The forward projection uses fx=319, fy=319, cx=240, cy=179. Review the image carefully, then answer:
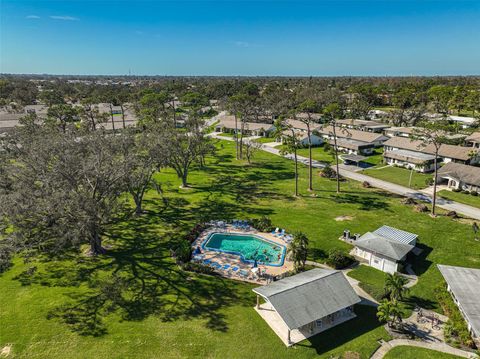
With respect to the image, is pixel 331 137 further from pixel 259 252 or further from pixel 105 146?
pixel 105 146

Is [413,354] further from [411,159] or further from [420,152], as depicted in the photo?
[420,152]

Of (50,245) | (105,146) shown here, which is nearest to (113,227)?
(50,245)

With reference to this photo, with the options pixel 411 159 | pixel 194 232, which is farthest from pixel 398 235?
pixel 411 159

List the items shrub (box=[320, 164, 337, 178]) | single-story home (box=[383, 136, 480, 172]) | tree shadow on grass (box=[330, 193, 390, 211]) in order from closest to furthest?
1. tree shadow on grass (box=[330, 193, 390, 211])
2. shrub (box=[320, 164, 337, 178])
3. single-story home (box=[383, 136, 480, 172])

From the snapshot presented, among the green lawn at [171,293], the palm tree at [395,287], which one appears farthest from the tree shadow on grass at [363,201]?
the palm tree at [395,287]

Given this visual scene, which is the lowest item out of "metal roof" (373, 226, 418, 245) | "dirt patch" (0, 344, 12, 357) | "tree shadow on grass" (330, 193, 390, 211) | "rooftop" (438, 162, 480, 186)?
"dirt patch" (0, 344, 12, 357)

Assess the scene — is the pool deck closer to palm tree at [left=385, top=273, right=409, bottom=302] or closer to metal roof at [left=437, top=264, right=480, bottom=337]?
palm tree at [left=385, top=273, right=409, bottom=302]

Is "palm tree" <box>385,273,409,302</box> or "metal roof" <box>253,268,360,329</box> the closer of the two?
"metal roof" <box>253,268,360,329</box>

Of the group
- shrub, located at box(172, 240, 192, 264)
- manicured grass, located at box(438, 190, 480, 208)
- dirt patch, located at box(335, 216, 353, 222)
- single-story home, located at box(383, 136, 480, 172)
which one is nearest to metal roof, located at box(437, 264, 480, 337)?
dirt patch, located at box(335, 216, 353, 222)
